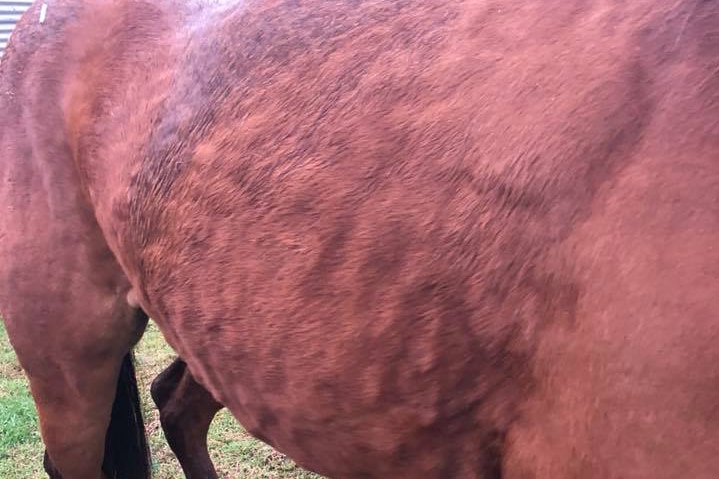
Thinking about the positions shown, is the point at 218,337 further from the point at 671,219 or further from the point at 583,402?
the point at 671,219

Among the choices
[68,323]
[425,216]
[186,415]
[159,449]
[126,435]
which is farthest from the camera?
[159,449]

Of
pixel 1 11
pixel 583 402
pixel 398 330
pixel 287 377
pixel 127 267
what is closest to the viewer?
pixel 583 402

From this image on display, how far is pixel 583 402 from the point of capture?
3.20 feet

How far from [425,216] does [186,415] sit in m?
1.59

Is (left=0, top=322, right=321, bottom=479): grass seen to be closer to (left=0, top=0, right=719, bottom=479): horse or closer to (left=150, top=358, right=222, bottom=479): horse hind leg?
(left=150, top=358, right=222, bottom=479): horse hind leg

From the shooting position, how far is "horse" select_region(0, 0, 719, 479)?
914 mm

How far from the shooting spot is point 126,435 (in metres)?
2.28

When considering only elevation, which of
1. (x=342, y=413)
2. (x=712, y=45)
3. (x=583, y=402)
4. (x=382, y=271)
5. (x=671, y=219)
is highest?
(x=712, y=45)

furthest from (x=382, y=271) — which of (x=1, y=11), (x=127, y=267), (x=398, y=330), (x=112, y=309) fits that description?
(x=1, y=11)

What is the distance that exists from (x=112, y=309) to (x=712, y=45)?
140cm

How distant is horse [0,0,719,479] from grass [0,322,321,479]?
1413 millimetres

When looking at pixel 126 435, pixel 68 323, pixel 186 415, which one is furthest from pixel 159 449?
pixel 68 323

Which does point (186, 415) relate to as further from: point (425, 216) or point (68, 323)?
point (425, 216)

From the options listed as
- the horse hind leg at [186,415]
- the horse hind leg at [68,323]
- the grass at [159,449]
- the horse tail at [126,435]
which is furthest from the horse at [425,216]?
the grass at [159,449]
